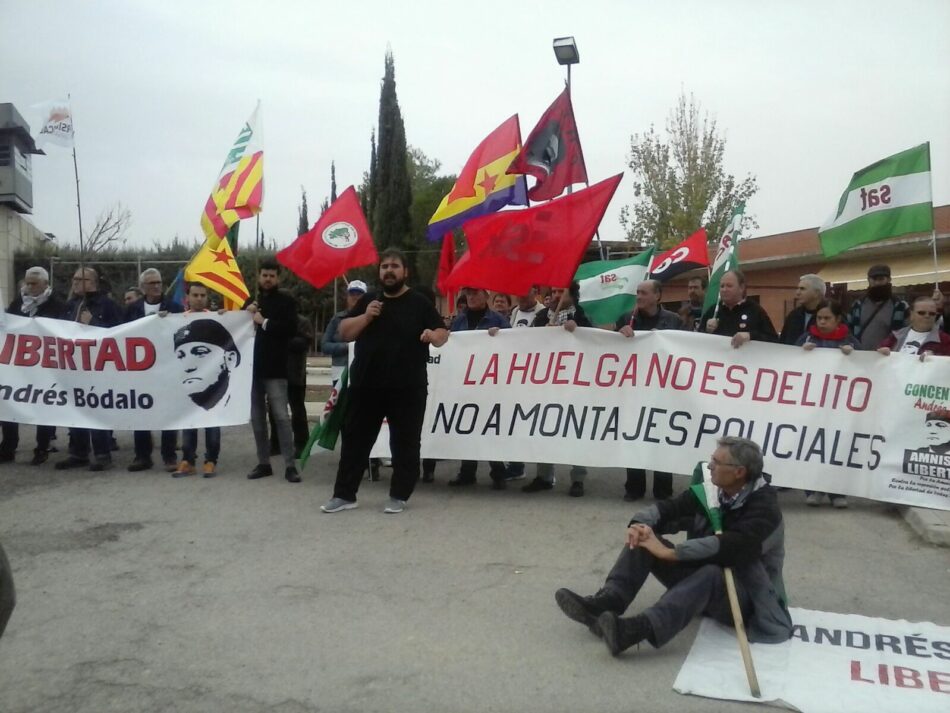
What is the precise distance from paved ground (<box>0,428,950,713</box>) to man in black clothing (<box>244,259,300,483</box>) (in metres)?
0.40

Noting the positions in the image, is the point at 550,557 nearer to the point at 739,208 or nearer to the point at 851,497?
the point at 851,497

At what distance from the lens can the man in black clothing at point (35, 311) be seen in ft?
29.0

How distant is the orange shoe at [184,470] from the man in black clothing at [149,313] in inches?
9.4

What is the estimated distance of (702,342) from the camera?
7.34m

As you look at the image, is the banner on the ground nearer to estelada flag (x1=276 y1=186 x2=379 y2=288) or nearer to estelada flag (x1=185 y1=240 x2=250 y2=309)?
estelada flag (x1=276 y1=186 x2=379 y2=288)

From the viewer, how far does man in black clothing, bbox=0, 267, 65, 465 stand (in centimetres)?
883

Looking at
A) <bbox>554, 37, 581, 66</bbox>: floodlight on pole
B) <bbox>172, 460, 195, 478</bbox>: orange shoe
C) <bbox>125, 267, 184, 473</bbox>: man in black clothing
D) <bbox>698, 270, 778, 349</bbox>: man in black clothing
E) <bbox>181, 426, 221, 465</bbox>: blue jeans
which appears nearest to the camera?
<bbox>698, 270, 778, 349</bbox>: man in black clothing

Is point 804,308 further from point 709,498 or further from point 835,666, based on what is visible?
point 835,666

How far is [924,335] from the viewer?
23.5 ft

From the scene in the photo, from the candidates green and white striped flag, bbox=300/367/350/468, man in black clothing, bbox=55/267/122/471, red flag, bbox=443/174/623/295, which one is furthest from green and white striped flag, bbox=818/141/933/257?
man in black clothing, bbox=55/267/122/471

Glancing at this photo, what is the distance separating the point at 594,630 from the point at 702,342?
358 cm

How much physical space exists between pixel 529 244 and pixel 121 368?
4.25 metres

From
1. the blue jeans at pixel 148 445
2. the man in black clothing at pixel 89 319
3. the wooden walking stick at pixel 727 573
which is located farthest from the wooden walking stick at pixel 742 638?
the man in black clothing at pixel 89 319

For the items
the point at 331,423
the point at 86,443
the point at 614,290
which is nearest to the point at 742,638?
the point at 331,423
